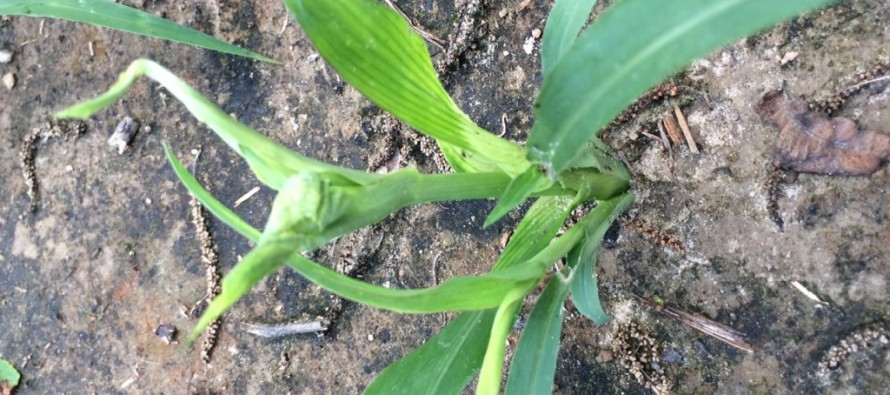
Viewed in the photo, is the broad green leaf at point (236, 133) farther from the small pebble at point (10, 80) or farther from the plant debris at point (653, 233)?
the small pebble at point (10, 80)

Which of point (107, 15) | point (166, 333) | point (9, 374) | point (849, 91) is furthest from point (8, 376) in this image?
point (849, 91)

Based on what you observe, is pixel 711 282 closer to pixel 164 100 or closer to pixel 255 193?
pixel 255 193

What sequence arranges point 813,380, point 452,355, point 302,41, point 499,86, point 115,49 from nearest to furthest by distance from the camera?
point 452,355 → point 813,380 → point 499,86 → point 302,41 → point 115,49

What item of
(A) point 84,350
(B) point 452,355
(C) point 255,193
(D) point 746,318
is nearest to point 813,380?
(D) point 746,318

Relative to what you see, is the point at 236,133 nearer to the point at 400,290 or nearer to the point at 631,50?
the point at 400,290

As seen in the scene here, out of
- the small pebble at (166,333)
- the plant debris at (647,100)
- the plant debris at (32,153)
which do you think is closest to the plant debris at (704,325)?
the plant debris at (647,100)

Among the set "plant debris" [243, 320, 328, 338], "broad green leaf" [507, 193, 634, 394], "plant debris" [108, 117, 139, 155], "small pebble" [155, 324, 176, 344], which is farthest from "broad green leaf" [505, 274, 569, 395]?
"plant debris" [108, 117, 139, 155]

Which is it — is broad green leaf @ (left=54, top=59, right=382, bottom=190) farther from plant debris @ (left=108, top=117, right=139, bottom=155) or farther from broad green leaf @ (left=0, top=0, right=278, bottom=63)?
plant debris @ (left=108, top=117, right=139, bottom=155)

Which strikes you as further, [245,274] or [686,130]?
[686,130]
